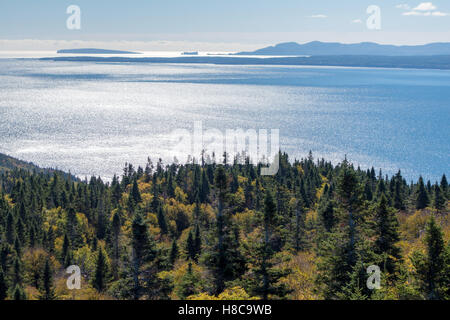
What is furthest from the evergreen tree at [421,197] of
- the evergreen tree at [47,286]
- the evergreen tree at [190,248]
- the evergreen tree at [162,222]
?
the evergreen tree at [47,286]

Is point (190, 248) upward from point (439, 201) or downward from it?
downward

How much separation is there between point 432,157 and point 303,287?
586 feet

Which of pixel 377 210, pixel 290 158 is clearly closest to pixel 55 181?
pixel 290 158

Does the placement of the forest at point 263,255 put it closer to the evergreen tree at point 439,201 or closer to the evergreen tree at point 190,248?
the evergreen tree at point 190,248

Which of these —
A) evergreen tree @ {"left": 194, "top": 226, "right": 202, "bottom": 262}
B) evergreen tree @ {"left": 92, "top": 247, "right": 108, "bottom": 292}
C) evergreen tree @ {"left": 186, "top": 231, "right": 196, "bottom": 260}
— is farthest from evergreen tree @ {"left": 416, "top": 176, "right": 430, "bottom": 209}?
evergreen tree @ {"left": 92, "top": 247, "right": 108, "bottom": 292}

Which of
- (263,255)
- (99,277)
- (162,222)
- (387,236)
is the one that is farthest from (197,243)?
(263,255)

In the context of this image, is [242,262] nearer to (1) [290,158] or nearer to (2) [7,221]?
(2) [7,221]

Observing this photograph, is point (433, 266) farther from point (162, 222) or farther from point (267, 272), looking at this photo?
point (162, 222)

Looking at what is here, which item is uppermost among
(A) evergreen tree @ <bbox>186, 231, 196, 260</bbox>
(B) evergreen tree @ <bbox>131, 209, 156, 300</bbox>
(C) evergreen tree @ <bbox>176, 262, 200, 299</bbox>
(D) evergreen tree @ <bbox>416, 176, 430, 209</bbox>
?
(B) evergreen tree @ <bbox>131, 209, 156, 300</bbox>

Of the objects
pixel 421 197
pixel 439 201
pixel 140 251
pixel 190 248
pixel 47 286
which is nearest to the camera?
pixel 140 251

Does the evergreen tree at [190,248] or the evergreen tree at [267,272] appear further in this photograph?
the evergreen tree at [190,248]

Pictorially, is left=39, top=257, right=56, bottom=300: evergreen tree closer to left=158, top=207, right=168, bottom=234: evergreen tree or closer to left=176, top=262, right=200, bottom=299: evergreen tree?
left=176, top=262, right=200, bottom=299: evergreen tree
